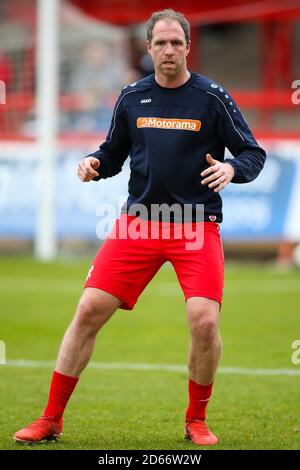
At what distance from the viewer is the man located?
5863 mm

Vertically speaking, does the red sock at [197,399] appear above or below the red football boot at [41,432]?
above

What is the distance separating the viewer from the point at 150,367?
8.80 metres

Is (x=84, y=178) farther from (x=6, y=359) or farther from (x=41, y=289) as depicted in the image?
(x=41, y=289)

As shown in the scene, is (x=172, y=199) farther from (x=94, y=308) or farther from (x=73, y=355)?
(x=73, y=355)

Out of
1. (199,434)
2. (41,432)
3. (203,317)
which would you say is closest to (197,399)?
(199,434)

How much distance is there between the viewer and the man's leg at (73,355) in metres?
5.87

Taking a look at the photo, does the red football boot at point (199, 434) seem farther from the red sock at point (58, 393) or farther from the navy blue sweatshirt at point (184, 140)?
the navy blue sweatshirt at point (184, 140)

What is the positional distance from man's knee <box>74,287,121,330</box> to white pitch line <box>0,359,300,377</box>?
2762 mm

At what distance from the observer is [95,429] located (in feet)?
20.8

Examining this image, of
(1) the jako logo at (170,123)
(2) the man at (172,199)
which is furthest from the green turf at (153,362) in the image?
(1) the jako logo at (170,123)

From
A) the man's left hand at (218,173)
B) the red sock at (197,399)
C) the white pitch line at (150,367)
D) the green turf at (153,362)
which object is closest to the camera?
the man's left hand at (218,173)

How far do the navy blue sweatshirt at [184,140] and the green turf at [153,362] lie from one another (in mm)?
1334

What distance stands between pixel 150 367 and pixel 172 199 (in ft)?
10.3

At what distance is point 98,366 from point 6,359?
79 cm
